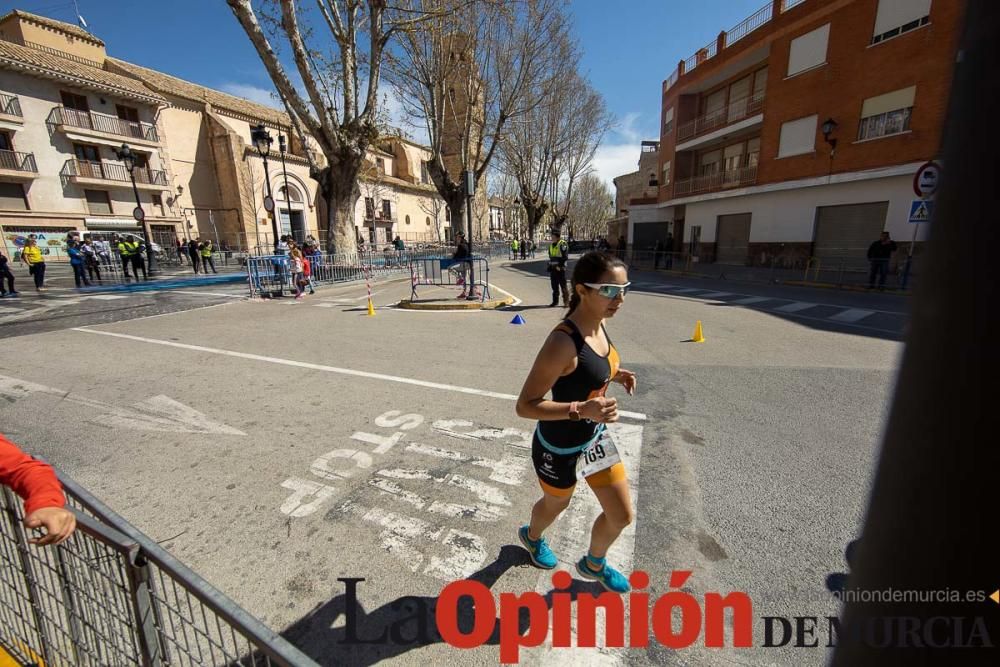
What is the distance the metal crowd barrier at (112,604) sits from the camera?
1.33 m

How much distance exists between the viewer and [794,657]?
2156mm

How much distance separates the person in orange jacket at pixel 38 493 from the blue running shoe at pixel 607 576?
7.86 feet

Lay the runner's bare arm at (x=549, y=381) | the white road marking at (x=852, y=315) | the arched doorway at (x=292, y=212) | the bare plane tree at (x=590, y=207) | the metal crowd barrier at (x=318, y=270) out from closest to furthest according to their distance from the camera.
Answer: the runner's bare arm at (x=549, y=381) < the white road marking at (x=852, y=315) < the metal crowd barrier at (x=318, y=270) < the arched doorway at (x=292, y=212) < the bare plane tree at (x=590, y=207)

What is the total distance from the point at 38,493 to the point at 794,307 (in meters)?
13.4

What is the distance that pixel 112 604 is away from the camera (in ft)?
6.04

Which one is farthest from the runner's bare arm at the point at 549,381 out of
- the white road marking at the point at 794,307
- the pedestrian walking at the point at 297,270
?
the pedestrian walking at the point at 297,270

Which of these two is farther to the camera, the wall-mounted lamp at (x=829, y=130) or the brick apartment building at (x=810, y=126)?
the wall-mounted lamp at (x=829, y=130)

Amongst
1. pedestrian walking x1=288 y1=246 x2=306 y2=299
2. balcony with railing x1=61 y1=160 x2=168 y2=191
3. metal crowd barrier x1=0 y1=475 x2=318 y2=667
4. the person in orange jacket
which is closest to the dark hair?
metal crowd barrier x1=0 y1=475 x2=318 y2=667

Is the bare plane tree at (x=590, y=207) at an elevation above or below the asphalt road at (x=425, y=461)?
above

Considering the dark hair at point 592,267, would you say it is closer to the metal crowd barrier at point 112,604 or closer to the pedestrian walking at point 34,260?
the metal crowd barrier at point 112,604

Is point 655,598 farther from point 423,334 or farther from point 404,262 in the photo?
point 404,262

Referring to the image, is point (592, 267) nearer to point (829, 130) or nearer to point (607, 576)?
point (607, 576)

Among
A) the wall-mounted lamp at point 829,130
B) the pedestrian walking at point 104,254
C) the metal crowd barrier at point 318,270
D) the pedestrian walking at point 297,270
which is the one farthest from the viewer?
A: the pedestrian walking at point 104,254

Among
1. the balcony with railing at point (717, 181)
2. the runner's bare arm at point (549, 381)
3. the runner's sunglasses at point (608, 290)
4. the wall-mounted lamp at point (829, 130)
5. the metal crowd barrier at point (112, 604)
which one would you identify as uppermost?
the wall-mounted lamp at point (829, 130)
